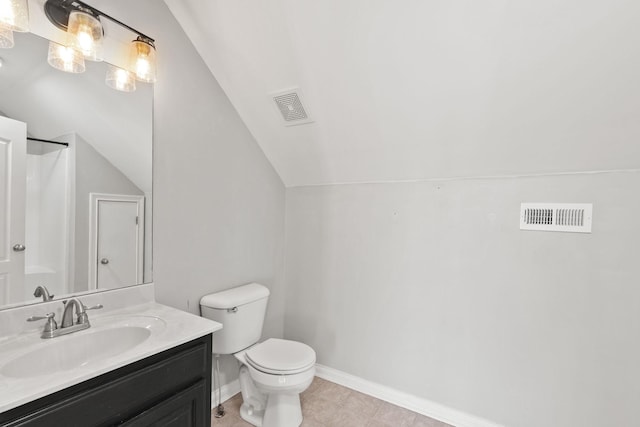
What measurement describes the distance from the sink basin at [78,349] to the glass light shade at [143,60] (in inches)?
45.2

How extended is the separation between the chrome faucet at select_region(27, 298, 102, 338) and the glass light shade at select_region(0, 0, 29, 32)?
3.36ft

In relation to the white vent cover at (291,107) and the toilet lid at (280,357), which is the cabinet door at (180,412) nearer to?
the toilet lid at (280,357)

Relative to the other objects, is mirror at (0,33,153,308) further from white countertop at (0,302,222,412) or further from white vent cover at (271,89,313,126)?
white vent cover at (271,89,313,126)

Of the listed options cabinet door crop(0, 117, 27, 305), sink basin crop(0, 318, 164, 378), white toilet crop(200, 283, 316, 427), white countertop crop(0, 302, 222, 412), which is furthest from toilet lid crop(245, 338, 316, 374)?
cabinet door crop(0, 117, 27, 305)

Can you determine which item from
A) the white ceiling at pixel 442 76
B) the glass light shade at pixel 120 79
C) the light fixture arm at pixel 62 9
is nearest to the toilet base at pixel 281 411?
the white ceiling at pixel 442 76

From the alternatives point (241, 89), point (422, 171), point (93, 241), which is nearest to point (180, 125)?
point (241, 89)

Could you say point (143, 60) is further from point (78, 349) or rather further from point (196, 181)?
point (78, 349)

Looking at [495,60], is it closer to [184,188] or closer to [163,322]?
[184,188]

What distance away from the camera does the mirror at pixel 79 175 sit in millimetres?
1171

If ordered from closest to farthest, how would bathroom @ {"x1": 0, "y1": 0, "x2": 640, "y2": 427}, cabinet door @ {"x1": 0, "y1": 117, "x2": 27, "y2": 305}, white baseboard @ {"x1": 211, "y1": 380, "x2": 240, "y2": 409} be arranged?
cabinet door @ {"x1": 0, "y1": 117, "x2": 27, "y2": 305}
bathroom @ {"x1": 0, "y1": 0, "x2": 640, "y2": 427}
white baseboard @ {"x1": 211, "y1": 380, "x2": 240, "y2": 409}

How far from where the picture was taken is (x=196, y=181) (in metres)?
1.77

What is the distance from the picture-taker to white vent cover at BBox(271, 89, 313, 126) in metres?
1.81

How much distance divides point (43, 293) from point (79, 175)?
50 cm

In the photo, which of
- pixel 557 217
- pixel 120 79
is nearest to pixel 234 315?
pixel 120 79
